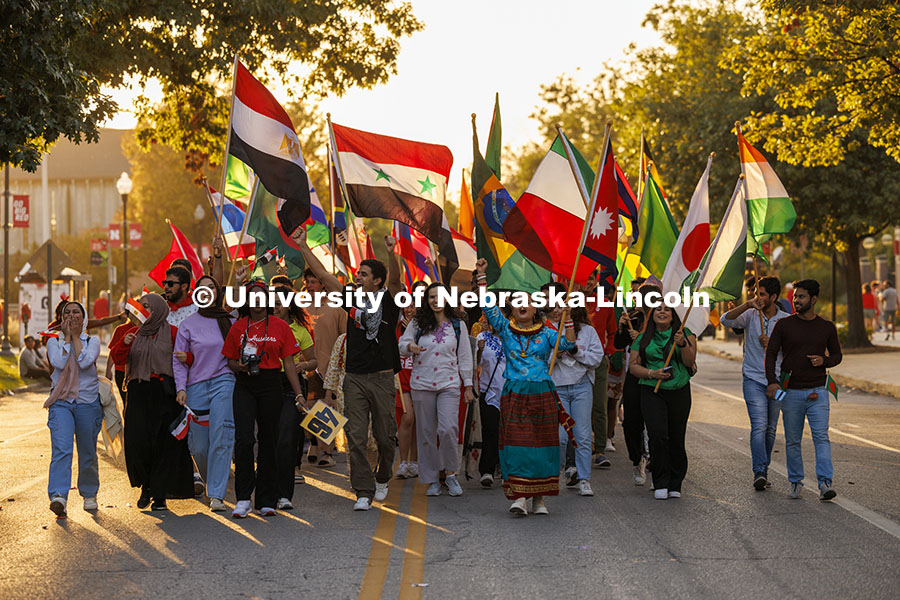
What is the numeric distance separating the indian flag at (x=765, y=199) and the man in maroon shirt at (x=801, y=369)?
5.19 ft

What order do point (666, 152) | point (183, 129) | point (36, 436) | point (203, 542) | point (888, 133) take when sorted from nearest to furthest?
point (203, 542) → point (36, 436) → point (888, 133) → point (183, 129) → point (666, 152)

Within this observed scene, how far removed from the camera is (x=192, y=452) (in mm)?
10047

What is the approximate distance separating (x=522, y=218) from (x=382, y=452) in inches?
106

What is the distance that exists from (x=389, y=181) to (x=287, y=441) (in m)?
3.37

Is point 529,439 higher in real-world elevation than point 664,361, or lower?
lower

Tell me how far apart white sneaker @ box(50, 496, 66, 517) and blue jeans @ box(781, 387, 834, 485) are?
5760mm

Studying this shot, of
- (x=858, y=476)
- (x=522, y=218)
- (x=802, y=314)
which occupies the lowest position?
(x=858, y=476)

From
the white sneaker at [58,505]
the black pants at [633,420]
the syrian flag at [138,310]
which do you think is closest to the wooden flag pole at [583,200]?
the black pants at [633,420]

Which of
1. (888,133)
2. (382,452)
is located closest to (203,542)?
(382,452)

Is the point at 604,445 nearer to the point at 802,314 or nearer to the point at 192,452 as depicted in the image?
the point at 802,314

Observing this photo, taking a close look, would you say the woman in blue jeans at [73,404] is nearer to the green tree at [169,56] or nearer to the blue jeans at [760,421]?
the green tree at [169,56]

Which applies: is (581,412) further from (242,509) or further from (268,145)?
(268,145)

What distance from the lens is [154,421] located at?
10062 mm

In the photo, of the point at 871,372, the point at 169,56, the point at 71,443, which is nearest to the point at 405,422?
the point at 71,443
